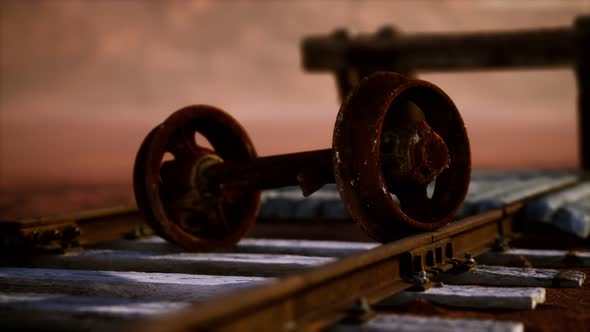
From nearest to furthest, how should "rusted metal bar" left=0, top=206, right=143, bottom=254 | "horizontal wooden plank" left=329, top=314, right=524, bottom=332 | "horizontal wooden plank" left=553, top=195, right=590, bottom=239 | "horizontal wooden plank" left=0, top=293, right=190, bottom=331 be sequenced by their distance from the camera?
"horizontal wooden plank" left=329, top=314, right=524, bottom=332, "horizontal wooden plank" left=0, top=293, right=190, bottom=331, "rusted metal bar" left=0, top=206, right=143, bottom=254, "horizontal wooden plank" left=553, top=195, right=590, bottom=239

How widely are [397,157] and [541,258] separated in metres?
1.27

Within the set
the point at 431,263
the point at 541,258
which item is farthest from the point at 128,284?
the point at 541,258

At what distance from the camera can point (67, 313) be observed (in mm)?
2682

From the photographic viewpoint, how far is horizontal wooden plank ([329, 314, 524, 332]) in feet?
7.91

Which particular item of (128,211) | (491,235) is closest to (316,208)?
(128,211)

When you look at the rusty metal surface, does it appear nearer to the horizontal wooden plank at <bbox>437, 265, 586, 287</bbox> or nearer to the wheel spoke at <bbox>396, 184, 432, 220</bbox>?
the wheel spoke at <bbox>396, 184, 432, 220</bbox>

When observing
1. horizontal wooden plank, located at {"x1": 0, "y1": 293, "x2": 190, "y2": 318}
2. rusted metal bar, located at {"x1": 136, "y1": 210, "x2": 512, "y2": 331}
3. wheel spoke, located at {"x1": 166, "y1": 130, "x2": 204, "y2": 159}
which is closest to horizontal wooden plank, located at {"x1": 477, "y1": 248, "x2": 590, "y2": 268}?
rusted metal bar, located at {"x1": 136, "y1": 210, "x2": 512, "y2": 331}

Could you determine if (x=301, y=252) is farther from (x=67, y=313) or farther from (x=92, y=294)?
(x=67, y=313)

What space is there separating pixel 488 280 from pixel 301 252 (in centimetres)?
148

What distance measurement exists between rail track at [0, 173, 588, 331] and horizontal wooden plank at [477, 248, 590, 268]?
20 millimetres

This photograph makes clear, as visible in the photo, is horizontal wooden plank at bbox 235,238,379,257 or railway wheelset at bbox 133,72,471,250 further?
horizontal wooden plank at bbox 235,238,379,257

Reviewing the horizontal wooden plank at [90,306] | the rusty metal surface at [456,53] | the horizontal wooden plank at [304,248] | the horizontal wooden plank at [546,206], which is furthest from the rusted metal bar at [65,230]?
the rusty metal surface at [456,53]

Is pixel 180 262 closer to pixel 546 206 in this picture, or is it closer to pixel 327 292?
pixel 327 292

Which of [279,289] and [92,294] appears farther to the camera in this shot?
[92,294]
